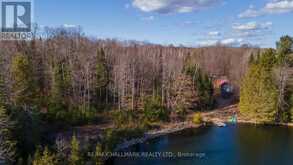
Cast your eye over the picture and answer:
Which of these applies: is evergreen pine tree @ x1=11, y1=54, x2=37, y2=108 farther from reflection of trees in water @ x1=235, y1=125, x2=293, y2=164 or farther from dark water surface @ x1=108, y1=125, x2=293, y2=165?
reflection of trees in water @ x1=235, y1=125, x2=293, y2=164

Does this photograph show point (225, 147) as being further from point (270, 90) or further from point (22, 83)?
point (22, 83)

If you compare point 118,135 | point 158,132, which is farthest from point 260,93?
point 118,135

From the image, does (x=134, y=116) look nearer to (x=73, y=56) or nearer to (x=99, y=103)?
(x=99, y=103)

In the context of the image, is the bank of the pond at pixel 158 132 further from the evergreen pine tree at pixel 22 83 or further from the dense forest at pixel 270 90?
the evergreen pine tree at pixel 22 83

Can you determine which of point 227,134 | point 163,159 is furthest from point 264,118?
point 163,159

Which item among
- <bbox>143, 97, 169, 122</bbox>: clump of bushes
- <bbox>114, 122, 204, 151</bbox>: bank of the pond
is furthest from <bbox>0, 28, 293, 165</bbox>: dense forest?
<bbox>114, 122, 204, 151</bbox>: bank of the pond

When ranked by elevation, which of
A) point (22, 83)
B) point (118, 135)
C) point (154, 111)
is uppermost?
point (22, 83)

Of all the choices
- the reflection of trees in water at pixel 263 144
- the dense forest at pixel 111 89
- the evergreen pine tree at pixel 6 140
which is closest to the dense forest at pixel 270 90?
the dense forest at pixel 111 89
